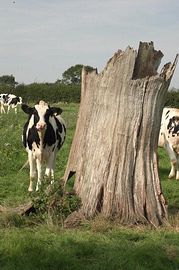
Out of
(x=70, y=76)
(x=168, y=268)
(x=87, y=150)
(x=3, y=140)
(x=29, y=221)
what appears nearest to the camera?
(x=168, y=268)

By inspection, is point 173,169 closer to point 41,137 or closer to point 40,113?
point 41,137

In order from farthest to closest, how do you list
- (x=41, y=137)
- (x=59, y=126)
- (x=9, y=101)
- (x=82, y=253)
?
(x=9, y=101)
(x=59, y=126)
(x=41, y=137)
(x=82, y=253)

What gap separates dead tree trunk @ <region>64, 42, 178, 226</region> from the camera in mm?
8602

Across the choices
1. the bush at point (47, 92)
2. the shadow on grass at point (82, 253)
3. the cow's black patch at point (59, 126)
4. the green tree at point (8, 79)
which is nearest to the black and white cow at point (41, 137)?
the cow's black patch at point (59, 126)

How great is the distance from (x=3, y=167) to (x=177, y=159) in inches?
198

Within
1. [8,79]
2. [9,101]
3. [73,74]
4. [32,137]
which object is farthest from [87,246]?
[73,74]

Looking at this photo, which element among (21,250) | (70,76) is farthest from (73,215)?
(70,76)

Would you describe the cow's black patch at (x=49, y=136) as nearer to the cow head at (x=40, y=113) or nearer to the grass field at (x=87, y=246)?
the cow head at (x=40, y=113)

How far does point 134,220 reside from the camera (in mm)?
8508

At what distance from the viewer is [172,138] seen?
16.1 m

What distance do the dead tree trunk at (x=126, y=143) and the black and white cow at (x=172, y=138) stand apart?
6719 mm

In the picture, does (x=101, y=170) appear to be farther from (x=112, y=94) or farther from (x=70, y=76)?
(x=70, y=76)

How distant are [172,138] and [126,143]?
771 cm

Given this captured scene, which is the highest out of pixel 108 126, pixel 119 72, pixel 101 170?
pixel 119 72
